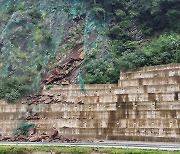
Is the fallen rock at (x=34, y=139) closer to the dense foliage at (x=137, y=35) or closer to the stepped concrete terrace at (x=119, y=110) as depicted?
the stepped concrete terrace at (x=119, y=110)

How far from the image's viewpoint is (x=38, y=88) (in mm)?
29984

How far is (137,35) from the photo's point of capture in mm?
33562

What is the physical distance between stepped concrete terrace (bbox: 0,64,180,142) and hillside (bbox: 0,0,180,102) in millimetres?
1347

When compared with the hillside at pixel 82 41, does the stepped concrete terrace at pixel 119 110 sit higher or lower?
lower

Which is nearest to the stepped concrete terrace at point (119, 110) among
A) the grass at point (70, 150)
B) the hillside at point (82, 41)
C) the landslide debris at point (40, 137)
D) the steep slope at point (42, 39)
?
the landslide debris at point (40, 137)

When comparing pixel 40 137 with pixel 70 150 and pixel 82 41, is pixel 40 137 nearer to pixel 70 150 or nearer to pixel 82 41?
pixel 70 150

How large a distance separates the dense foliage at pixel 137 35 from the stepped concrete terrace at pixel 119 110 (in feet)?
4.56

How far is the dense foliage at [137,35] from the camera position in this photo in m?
28.1

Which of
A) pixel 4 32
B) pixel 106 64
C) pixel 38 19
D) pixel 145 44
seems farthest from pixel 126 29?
pixel 4 32

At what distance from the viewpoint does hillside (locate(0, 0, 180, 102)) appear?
29.0 meters

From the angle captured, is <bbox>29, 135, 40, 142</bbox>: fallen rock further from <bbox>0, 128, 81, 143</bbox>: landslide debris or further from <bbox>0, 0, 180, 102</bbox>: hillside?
<bbox>0, 0, 180, 102</bbox>: hillside

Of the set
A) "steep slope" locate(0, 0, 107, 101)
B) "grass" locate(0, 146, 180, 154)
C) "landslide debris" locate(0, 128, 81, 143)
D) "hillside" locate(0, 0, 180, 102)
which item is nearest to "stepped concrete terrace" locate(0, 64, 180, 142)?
"landslide debris" locate(0, 128, 81, 143)

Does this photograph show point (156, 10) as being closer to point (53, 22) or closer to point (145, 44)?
point (145, 44)

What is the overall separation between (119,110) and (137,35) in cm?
1079
